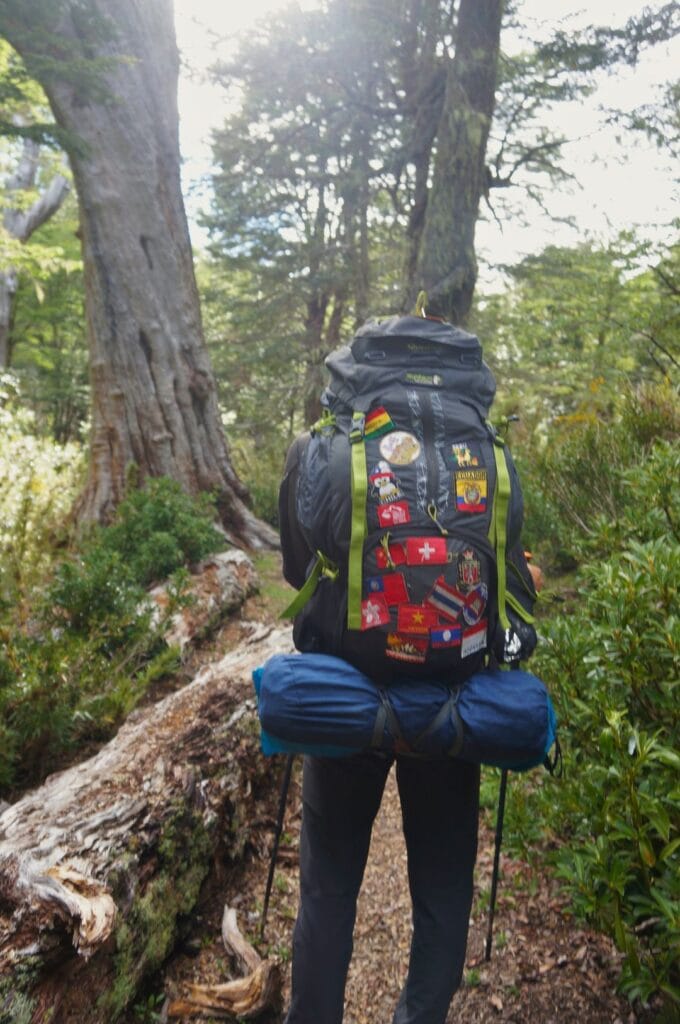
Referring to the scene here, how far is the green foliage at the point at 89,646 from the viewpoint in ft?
9.98

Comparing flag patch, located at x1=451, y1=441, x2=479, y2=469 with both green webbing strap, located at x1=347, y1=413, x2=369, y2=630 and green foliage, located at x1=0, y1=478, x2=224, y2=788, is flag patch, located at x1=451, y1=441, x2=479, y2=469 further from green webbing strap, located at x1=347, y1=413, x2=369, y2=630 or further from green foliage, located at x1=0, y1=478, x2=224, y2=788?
green foliage, located at x1=0, y1=478, x2=224, y2=788

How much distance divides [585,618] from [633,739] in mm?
1049

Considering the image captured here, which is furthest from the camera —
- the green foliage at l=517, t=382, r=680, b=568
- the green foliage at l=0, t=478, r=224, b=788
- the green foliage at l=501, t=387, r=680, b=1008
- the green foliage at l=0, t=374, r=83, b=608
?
the green foliage at l=517, t=382, r=680, b=568

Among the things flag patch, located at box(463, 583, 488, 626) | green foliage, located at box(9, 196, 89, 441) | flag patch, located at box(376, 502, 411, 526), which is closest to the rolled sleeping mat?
flag patch, located at box(463, 583, 488, 626)

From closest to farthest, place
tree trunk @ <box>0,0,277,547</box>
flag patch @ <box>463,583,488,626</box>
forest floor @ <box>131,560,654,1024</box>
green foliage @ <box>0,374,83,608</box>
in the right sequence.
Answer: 1. flag patch @ <box>463,583,488,626</box>
2. forest floor @ <box>131,560,654,1024</box>
3. green foliage @ <box>0,374,83,608</box>
4. tree trunk @ <box>0,0,277,547</box>

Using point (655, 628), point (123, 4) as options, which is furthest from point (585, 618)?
point (123, 4)

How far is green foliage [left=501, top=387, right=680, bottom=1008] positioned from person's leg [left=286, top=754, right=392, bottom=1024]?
1.96 ft

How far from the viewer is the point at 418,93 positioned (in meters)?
10.2

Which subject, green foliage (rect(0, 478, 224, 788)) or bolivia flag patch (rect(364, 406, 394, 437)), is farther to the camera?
green foliage (rect(0, 478, 224, 788))

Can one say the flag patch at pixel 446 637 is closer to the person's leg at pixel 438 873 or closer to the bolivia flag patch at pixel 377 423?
the person's leg at pixel 438 873

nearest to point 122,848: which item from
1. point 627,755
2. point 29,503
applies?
point 627,755

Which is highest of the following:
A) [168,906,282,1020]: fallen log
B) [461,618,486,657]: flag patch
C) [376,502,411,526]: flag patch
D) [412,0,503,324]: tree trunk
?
[412,0,503,324]: tree trunk

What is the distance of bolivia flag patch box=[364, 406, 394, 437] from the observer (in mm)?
1830

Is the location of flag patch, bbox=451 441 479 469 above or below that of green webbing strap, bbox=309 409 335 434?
below
